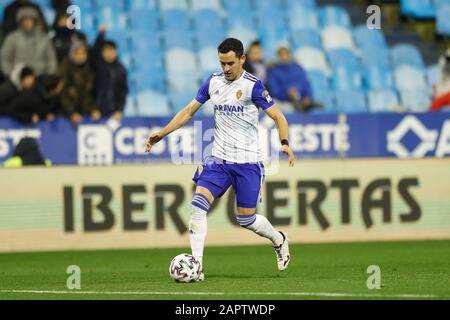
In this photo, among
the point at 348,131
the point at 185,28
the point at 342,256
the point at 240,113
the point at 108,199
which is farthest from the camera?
the point at 185,28

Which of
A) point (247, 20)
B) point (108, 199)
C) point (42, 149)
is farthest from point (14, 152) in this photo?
point (247, 20)

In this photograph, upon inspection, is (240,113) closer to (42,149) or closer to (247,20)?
(42,149)

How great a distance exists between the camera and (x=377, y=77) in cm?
2241

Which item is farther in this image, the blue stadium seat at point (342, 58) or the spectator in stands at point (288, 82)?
the blue stadium seat at point (342, 58)

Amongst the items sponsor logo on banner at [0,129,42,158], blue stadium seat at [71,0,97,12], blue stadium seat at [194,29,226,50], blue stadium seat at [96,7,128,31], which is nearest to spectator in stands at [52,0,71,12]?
blue stadium seat at [71,0,97,12]

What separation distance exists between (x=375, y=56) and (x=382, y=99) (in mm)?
1327

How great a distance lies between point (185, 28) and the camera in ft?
72.7

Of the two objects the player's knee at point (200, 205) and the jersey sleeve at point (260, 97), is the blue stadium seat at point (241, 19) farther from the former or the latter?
the player's knee at point (200, 205)

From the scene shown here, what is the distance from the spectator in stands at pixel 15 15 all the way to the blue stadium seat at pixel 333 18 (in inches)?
240

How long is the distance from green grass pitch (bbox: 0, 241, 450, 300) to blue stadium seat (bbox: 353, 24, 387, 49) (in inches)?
277

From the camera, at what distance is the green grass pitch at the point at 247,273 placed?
32.8 ft

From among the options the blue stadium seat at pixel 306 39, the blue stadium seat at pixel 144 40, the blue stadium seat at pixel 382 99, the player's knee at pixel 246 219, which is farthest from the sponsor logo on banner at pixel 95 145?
the player's knee at pixel 246 219

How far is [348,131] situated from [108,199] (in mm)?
4441

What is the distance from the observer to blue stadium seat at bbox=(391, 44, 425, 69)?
23.0m
